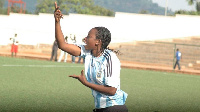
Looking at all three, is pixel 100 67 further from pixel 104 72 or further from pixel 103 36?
pixel 103 36

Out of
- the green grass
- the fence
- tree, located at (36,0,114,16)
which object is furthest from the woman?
tree, located at (36,0,114,16)

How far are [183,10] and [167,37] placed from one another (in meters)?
65.1

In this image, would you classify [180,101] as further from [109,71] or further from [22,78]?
[109,71]

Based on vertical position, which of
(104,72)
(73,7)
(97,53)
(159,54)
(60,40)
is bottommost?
(159,54)

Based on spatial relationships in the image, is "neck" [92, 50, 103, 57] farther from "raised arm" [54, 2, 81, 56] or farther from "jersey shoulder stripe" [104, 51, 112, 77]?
Result: "raised arm" [54, 2, 81, 56]

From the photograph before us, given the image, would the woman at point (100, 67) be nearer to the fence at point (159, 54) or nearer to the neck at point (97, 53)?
the neck at point (97, 53)

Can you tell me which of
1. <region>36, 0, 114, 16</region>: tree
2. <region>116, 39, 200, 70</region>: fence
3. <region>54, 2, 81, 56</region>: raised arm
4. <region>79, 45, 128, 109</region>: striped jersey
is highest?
<region>36, 0, 114, 16</region>: tree

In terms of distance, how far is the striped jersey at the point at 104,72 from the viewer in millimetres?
5586

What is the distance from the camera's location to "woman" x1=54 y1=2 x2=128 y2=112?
557 centimetres

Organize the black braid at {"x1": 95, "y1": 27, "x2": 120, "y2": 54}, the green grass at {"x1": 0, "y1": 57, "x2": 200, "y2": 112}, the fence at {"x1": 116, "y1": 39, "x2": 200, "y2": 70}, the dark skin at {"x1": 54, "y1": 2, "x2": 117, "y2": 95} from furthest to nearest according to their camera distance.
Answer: the fence at {"x1": 116, "y1": 39, "x2": 200, "y2": 70}
the green grass at {"x1": 0, "y1": 57, "x2": 200, "y2": 112}
the black braid at {"x1": 95, "y1": 27, "x2": 120, "y2": 54}
the dark skin at {"x1": 54, "y1": 2, "x2": 117, "y2": 95}

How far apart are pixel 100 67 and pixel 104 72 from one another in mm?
68

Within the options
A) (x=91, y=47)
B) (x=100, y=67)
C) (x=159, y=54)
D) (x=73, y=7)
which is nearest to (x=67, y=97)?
(x=91, y=47)

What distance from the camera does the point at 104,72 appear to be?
5.59 meters

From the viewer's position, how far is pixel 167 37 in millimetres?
50406
